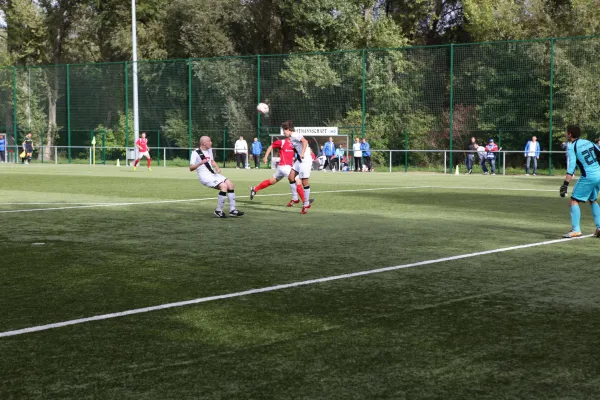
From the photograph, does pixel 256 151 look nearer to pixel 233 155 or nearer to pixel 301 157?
pixel 233 155

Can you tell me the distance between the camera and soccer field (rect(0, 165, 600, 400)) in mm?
5152

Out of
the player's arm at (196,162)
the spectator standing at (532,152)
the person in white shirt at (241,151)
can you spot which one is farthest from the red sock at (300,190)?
the person in white shirt at (241,151)

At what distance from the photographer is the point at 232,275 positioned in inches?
356

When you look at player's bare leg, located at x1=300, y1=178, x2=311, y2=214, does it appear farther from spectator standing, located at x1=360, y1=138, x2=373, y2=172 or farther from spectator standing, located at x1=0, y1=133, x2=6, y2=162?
spectator standing, located at x1=0, y1=133, x2=6, y2=162

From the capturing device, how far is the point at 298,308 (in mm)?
7301

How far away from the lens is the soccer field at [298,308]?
5.15 metres

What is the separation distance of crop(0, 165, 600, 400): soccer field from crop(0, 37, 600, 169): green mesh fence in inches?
832

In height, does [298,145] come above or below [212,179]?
above

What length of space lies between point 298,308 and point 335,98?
34010mm

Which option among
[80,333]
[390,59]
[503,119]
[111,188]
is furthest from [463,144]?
[80,333]

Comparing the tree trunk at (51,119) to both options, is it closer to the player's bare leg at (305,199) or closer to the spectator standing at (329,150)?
the spectator standing at (329,150)

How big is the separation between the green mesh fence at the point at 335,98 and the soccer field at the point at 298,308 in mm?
21122

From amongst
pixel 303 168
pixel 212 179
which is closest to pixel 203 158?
pixel 212 179

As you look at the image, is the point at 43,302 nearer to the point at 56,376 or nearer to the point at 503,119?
the point at 56,376
